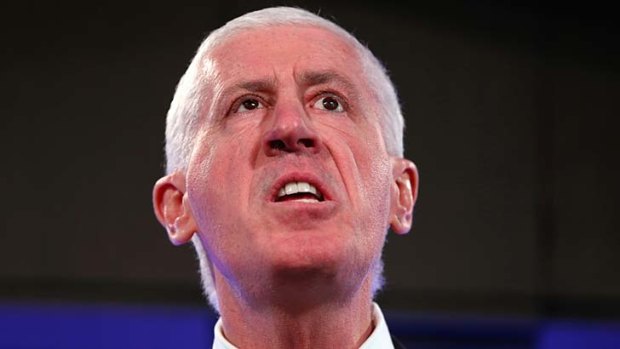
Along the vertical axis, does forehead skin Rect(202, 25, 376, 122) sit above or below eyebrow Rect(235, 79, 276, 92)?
above

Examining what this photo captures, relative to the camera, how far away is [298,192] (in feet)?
5.21

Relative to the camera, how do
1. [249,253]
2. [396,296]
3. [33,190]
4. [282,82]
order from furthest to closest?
1. [396,296]
2. [33,190]
3. [282,82]
4. [249,253]

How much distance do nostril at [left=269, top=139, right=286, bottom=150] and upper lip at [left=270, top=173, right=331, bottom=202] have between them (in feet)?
0.20

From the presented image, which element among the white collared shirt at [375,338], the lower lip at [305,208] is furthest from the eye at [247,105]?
the white collared shirt at [375,338]

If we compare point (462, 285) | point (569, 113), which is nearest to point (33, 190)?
point (462, 285)

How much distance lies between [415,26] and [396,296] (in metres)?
0.87

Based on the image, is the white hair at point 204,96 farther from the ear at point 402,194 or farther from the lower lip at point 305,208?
the lower lip at point 305,208

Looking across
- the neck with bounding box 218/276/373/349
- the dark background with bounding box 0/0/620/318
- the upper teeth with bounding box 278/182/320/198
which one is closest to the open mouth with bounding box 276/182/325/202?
the upper teeth with bounding box 278/182/320/198

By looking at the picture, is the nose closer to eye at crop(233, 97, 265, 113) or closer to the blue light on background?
eye at crop(233, 97, 265, 113)

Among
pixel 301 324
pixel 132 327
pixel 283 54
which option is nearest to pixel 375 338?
pixel 301 324

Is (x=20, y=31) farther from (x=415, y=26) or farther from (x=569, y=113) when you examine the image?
(x=569, y=113)

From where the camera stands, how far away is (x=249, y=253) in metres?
1.60

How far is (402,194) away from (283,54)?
370 mm

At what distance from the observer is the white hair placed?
1.82 meters
